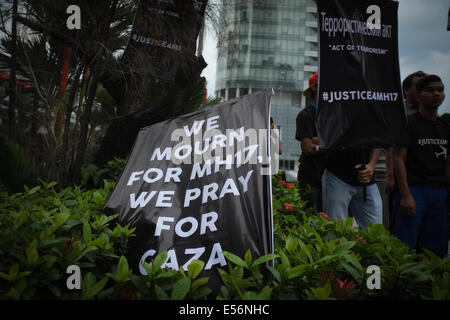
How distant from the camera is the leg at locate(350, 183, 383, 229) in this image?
335cm

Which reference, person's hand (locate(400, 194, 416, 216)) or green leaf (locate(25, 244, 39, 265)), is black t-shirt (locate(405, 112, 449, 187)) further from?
green leaf (locate(25, 244, 39, 265))

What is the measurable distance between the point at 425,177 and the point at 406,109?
0.83 metres

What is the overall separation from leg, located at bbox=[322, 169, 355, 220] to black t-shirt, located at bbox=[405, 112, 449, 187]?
640 mm

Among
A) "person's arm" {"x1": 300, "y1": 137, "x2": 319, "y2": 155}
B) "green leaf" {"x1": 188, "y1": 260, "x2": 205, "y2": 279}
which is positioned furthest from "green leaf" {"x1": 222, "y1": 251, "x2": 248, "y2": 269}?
"person's arm" {"x1": 300, "y1": 137, "x2": 319, "y2": 155}

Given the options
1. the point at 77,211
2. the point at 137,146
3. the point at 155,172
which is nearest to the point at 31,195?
the point at 77,211

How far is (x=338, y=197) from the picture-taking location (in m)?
3.32

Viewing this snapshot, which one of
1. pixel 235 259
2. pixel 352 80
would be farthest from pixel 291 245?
pixel 352 80

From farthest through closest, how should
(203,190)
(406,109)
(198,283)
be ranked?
(406,109) → (203,190) → (198,283)

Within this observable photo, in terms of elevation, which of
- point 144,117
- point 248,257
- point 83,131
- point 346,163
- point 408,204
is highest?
point 144,117

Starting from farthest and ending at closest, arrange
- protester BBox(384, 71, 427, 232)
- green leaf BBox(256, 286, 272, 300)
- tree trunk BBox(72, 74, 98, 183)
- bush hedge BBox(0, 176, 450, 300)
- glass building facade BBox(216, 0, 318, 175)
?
glass building facade BBox(216, 0, 318, 175)
tree trunk BBox(72, 74, 98, 183)
protester BBox(384, 71, 427, 232)
bush hedge BBox(0, 176, 450, 300)
green leaf BBox(256, 286, 272, 300)

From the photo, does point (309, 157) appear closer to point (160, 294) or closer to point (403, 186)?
point (403, 186)

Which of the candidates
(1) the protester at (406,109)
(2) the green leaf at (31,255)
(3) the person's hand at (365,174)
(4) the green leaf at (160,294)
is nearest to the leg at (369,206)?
(3) the person's hand at (365,174)

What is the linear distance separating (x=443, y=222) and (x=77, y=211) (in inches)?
123
